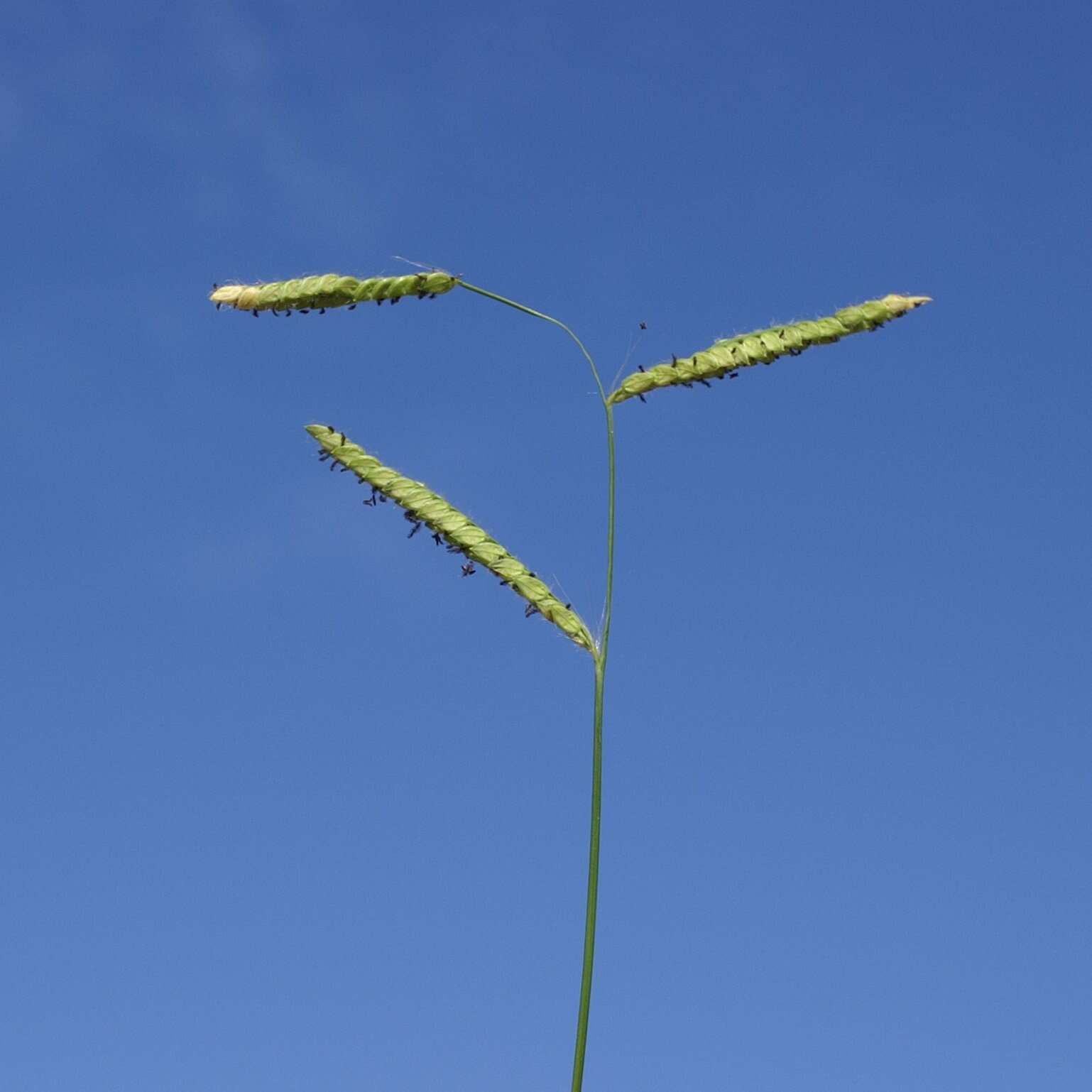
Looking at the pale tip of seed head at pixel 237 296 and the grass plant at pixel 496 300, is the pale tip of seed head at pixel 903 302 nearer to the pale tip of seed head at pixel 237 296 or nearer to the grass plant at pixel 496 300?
→ the grass plant at pixel 496 300

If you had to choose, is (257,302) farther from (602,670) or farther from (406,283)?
(602,670)

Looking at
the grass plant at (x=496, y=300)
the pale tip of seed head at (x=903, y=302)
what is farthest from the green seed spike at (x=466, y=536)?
the pale tip of seed head at (x=903, y=302)

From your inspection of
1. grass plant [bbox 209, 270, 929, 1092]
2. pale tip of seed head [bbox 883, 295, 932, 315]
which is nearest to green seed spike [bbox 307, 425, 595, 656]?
grass plant [bbox 209, 270, 929, 1092]

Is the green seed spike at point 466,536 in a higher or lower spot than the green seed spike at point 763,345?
lower

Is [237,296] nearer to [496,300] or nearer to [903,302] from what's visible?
[496,300]

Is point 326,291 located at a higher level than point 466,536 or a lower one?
higher

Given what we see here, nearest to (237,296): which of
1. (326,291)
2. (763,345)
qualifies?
(326,291)

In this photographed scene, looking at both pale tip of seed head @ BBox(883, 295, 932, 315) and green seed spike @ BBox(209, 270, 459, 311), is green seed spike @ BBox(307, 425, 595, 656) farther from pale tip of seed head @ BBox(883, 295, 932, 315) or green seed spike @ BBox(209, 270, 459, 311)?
pale tip of seed head @ BBox(883, 295, 932, 315)

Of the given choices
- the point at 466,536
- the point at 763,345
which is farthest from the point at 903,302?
the point at 466,536
